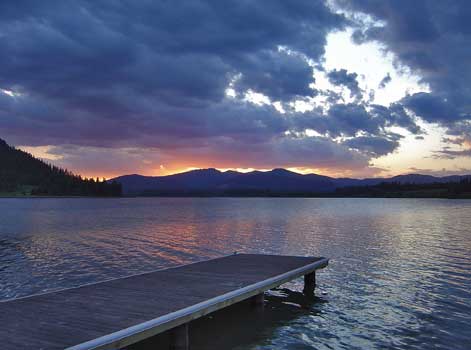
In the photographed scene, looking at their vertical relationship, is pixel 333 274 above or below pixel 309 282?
below

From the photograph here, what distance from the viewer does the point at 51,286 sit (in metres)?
19.8

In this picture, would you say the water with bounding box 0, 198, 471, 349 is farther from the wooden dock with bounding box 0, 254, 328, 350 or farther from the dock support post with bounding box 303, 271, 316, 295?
the wooden dock with bounding box 0, 254, 328, 350

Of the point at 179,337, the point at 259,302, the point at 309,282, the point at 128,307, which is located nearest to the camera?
the point at 179,337

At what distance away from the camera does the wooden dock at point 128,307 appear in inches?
354

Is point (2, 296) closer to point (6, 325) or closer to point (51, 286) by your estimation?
point (51, 286)

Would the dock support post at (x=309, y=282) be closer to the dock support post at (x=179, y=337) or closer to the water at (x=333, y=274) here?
the water at (x=333, y=274)

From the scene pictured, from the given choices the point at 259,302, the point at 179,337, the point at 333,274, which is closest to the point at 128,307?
the point at 179,337

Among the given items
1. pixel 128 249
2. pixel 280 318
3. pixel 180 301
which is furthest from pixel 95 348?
pixel 128 249

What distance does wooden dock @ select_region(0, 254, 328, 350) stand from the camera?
9000mm

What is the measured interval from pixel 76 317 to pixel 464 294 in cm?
1698

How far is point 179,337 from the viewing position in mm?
11312

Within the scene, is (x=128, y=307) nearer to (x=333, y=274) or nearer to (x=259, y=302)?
(x=259, y=302)

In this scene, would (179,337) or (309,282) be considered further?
(309,282)

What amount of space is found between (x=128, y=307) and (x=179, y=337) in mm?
1723
